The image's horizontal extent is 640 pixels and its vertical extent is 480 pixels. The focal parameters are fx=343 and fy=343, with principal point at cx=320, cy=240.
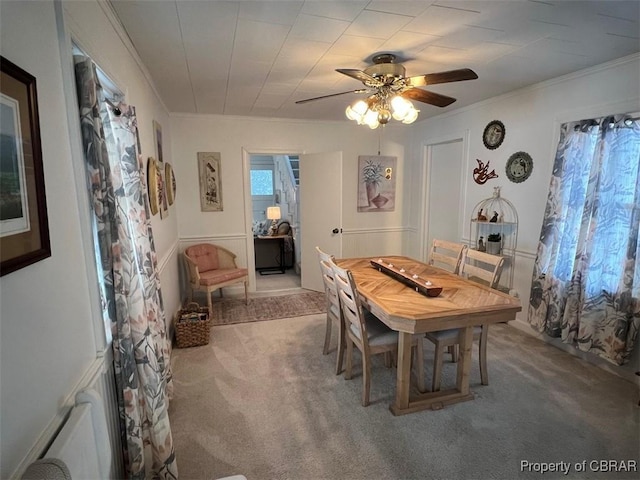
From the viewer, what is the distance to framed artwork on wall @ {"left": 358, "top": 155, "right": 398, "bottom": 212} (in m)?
4.92

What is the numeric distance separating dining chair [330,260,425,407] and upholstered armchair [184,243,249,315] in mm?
1875

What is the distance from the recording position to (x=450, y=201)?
14.7 ft

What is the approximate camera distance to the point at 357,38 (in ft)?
6.80

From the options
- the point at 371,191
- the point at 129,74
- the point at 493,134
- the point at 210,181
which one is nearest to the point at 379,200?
the point at 371,191

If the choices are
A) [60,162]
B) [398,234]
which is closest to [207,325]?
[60,162]

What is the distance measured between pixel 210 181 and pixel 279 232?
177 centimetres

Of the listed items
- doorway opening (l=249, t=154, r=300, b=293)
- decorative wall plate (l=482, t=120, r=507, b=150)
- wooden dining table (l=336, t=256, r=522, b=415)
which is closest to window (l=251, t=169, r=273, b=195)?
doorway opening (l=249, t=154, r=300, b=293)

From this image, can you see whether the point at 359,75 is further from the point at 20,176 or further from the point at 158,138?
the point at 158,138

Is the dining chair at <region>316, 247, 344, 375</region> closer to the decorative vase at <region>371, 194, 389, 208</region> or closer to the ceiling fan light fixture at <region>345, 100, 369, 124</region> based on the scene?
the ceiling fan light fixture at <region>345, 100, 369, 124</region>

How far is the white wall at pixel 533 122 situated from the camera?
2576 mm

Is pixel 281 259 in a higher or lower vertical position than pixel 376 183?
lower

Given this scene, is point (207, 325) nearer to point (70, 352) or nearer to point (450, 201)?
point (70, 352)

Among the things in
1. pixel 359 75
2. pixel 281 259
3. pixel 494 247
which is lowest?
pixel 281 259

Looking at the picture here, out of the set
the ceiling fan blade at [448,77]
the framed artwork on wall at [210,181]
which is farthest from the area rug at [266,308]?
the ceiling fan blade at [448,77]
